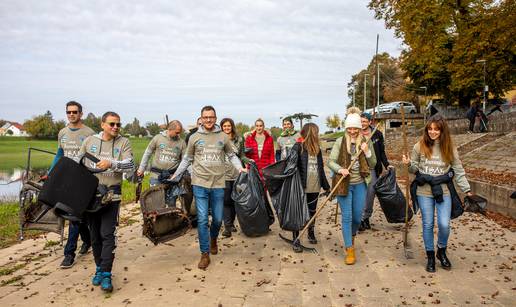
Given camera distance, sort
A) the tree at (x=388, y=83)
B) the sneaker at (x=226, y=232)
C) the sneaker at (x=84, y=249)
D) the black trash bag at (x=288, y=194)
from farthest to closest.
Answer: the tree at (x=388, y=83), the sneaker at (x=226, y=232), the sneaker at (x=84, y=249), the black trash bag at (x=288, y=194)

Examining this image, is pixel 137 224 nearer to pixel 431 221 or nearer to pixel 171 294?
pixel 171 294

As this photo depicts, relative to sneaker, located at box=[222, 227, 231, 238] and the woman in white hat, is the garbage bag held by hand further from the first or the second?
sneaker, located at box=[222, 227, 231, 238]

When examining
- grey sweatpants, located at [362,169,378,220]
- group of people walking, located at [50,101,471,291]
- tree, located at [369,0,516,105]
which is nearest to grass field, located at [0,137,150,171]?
tree, located at [369,0,516,105]

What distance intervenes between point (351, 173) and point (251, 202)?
1658 mm

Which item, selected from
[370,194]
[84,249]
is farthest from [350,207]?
[84,249]

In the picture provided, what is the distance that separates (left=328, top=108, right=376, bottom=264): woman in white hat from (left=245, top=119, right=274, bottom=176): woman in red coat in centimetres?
256

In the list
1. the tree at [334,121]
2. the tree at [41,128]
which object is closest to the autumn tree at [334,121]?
the tree at [334,121]

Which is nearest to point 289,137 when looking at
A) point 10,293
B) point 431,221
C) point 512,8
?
point 431,221

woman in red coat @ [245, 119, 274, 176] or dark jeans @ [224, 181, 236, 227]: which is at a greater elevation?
woman in red coat @ [245, 119, 274, 176]

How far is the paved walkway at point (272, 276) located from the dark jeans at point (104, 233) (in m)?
0.31

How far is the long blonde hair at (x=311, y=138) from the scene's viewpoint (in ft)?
21.0

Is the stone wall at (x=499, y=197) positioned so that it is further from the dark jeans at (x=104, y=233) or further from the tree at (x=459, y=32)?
the tree at (x=459, y=32)

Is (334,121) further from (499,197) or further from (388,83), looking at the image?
(499,197)

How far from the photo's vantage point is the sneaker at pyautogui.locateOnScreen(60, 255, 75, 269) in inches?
224
